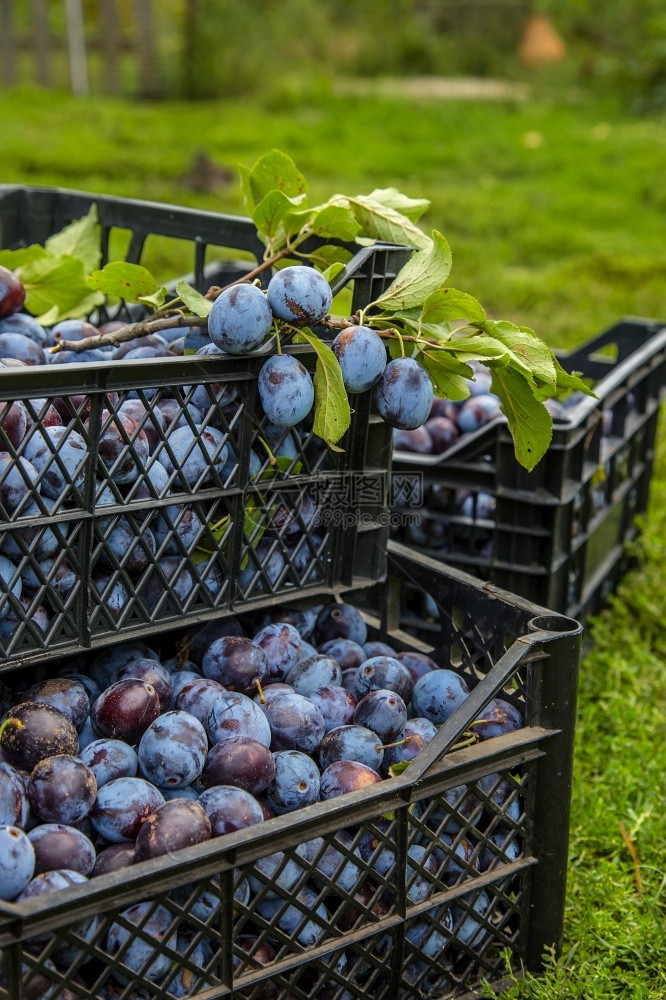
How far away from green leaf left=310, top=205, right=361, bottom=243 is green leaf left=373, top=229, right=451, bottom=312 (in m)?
0.09

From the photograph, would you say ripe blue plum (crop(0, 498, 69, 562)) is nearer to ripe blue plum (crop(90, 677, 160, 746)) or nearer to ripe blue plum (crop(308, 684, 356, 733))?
ripe blue plum (crop(90, 677, 160, 746))

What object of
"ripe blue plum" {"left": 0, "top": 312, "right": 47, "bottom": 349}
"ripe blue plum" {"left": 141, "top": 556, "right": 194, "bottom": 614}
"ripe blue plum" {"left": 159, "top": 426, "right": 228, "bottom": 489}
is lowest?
"ripe blue plum" {"left": 141, "top": 556, "right": 194, "bottom": 614}

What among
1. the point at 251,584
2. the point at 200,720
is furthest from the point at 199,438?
the point at 200,720

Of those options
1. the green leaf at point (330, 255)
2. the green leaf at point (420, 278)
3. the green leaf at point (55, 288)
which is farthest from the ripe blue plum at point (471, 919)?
the green leaf at point (55, 288)

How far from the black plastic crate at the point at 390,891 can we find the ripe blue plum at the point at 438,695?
0.06 metres

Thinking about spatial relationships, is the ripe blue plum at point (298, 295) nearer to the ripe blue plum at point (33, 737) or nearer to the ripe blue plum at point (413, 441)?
the ripe blue plum at point (33, 737)

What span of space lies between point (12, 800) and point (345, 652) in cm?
52

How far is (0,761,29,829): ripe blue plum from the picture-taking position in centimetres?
104

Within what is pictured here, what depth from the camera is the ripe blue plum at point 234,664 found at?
1311mm

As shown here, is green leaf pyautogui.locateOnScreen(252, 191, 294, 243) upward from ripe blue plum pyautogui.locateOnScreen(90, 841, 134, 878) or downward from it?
upward

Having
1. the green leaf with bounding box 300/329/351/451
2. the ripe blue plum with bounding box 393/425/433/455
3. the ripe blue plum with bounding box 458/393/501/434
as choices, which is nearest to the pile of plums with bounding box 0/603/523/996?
the green leaf with bounding box 300/329/351/451

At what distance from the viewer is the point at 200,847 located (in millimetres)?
995

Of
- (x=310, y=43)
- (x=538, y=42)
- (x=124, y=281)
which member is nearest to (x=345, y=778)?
(x=124, y=281)

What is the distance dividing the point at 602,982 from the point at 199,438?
82 centimetres
